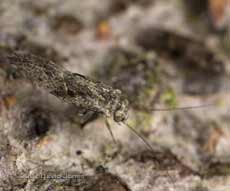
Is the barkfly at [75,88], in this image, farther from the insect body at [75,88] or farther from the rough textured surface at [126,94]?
the rough textured surface at [126,94]

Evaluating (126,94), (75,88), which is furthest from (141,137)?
(75,88)

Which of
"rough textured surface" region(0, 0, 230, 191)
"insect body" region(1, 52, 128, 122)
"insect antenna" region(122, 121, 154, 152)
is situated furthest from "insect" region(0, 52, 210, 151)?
"insect antenna" region(122, 121, 154, 152)

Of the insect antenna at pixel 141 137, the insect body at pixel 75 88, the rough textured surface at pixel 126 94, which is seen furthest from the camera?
the insect antenna at pixel 141 137

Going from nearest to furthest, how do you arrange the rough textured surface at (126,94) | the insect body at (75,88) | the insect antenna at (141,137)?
1. the insect body at (75,88)
2. the rough textured surface at (126,94)
3. the insect antenna at (141,137)

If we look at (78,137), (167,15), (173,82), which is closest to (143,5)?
(167,15)

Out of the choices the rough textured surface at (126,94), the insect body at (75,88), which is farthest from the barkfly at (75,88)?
the rough textured surface at (126,94)

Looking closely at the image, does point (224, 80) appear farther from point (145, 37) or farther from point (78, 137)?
point (78, 137)

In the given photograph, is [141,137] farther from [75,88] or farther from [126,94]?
[75,88]
